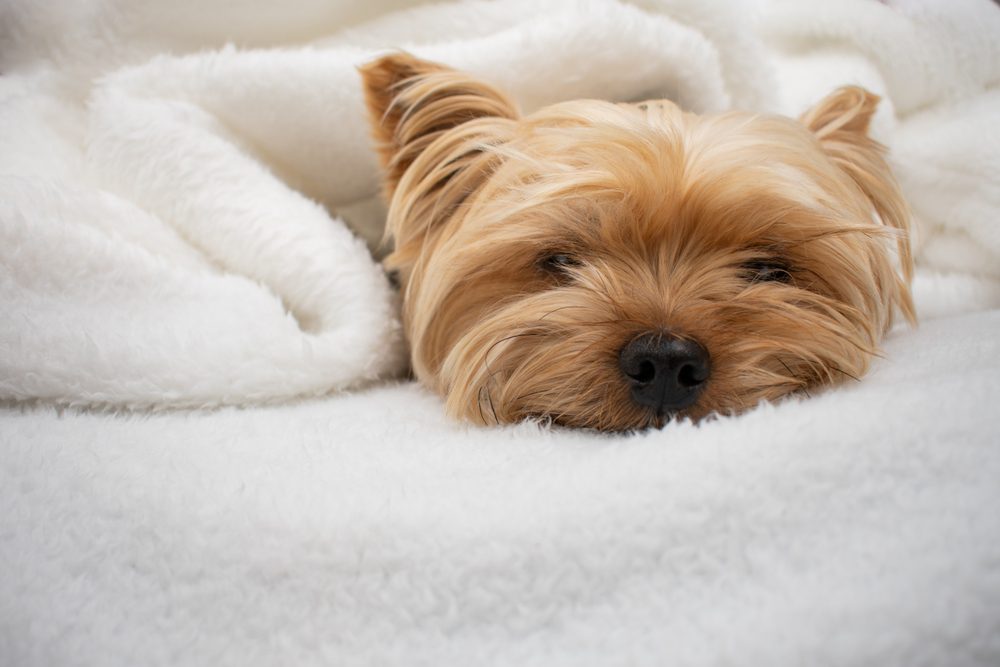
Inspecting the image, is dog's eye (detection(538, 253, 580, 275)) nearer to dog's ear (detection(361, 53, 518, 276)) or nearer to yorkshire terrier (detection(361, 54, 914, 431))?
yorkshire terrier (detection(361, 54, 914, 431))

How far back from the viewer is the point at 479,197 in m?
1.35

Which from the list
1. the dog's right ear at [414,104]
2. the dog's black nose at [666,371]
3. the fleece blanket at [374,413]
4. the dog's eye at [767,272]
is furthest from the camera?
the dog's right ear at [414,104]

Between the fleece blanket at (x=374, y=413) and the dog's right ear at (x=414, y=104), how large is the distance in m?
0.23

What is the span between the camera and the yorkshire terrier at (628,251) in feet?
3.41

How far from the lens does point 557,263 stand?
1232 mm

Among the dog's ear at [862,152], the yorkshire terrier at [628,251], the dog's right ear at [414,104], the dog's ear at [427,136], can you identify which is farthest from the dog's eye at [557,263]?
the dog's ear at [862,152]

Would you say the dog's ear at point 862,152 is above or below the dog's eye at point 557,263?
above

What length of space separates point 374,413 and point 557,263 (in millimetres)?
409

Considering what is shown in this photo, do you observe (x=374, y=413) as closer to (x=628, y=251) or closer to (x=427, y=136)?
(x=628, y=251)

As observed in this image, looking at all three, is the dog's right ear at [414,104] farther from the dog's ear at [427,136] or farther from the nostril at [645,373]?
the nostril at [645,373]

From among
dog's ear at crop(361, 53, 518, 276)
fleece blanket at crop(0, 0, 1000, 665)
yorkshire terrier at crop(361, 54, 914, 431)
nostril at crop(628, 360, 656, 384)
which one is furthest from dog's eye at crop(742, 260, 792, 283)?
dog's ear at crop(361, 53, 518, 276)

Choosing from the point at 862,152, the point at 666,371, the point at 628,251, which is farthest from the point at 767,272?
the point at 862,152

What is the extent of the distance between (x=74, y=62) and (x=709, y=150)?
1.44 metres

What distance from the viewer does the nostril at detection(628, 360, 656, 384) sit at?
100 cm
